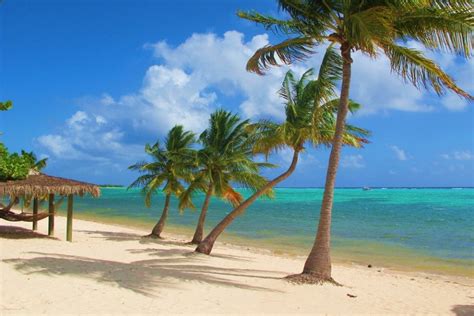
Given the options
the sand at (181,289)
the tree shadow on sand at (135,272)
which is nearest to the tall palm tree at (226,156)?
the sand at (181,289)

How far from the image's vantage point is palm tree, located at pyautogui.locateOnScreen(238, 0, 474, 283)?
8758mm

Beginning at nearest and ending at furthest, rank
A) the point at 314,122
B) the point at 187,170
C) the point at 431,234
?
the point at 314,122
the point at 187,170
the point at 431,234

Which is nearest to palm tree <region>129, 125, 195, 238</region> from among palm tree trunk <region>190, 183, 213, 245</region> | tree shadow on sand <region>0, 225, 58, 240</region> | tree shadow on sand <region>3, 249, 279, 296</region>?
palm tree trunk <region>190, 183, 213, 245</region>

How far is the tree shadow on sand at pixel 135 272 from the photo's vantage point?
28.1 ft

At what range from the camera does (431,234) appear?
27.1 meters

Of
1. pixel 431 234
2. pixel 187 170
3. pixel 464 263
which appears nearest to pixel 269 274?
pixel 187 170

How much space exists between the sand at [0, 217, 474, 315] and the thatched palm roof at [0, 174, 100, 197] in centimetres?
150

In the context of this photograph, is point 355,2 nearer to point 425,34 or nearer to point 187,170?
point 425,34

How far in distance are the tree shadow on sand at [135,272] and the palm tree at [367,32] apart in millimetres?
1707

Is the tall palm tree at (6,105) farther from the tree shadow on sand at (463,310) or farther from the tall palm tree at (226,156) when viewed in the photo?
the tree shadow on sand at (463,310)

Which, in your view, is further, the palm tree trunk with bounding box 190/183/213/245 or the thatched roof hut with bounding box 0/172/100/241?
the palm tree trunk with bounding box 190/183/213/245

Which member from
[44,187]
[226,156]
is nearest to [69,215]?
[44,187]

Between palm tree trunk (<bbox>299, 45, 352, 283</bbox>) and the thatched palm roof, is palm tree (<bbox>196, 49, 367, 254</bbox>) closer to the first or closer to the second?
palm tree trunk (<bbox>299, 45, 352, 283</bbox>)

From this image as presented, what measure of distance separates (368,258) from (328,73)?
31.7 ft
